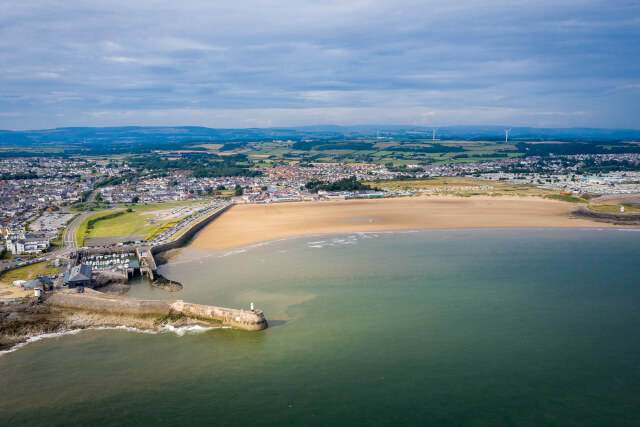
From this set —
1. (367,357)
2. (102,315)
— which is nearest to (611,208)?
(367,357)

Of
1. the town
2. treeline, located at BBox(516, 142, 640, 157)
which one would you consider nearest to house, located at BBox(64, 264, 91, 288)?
the town

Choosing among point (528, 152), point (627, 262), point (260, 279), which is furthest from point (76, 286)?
point (528, 152)

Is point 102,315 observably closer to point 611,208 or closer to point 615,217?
point 615,217

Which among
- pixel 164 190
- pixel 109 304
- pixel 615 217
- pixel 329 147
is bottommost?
pixel 109 304

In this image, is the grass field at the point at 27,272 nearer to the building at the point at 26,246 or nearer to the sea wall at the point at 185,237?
the building at the point at 26,246

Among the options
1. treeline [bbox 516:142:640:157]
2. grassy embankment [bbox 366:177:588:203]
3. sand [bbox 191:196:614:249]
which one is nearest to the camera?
sand [bbox 191:196:614:249]

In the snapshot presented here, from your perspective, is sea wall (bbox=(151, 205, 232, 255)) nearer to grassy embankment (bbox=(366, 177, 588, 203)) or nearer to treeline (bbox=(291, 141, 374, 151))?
grassy embankment (bbox=(366, 177, 588, 203))

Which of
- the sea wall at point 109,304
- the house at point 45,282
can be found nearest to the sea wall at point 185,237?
the house at point 45,282
